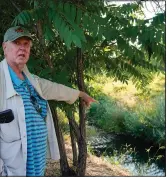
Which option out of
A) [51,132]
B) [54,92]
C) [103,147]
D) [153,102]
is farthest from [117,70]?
[153,102]

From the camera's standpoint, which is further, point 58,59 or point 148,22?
point 58,59

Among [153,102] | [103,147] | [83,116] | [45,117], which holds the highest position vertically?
[45,117]

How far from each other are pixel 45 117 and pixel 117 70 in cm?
172

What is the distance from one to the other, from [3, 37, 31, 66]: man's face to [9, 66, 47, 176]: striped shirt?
0.27ft

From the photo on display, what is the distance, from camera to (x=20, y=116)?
226 cm

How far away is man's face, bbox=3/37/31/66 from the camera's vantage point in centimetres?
244

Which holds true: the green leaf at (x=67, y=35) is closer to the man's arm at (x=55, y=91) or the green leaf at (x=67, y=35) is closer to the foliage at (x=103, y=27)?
the foliage at (x=103, y=27)

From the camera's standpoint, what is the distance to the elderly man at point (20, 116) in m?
2.26

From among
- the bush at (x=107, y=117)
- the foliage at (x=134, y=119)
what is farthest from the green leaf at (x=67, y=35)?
the bush at (x=107, y=117)

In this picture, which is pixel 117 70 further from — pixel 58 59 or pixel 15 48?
pixel 15 48

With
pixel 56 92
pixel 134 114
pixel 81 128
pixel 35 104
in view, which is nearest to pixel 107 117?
pixel 134 114

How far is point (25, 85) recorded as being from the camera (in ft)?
8.04

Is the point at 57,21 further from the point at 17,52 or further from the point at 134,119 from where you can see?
the point at 134,119

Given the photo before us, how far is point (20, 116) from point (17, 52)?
1.63 ft
